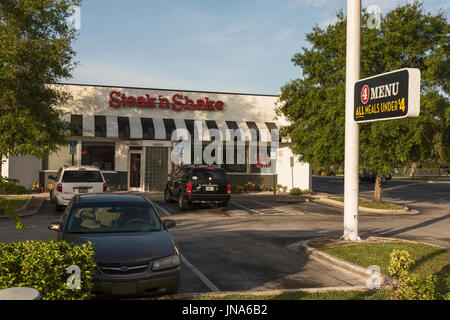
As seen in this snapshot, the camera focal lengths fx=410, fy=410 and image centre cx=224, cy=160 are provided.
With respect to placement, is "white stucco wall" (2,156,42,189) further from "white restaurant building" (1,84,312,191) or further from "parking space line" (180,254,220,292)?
"parking space line" (180,254,220,292)

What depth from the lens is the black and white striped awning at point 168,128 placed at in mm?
24484

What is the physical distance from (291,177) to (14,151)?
1824 centimetres

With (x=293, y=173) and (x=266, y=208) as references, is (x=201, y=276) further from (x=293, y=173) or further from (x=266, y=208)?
(x=293, y=173)

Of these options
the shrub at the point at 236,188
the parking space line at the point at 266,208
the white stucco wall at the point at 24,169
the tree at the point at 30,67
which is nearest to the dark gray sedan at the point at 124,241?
the tree at the point at 30,67

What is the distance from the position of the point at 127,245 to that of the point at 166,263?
66 cm

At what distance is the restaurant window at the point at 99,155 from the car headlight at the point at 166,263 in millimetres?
21137

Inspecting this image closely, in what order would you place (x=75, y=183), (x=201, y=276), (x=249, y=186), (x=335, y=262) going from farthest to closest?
1. (x=249, y=186)
2. (x=75, y=183)
3. (x=335, y=262)
4. (x=201, y=276)

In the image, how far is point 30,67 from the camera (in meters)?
16.2

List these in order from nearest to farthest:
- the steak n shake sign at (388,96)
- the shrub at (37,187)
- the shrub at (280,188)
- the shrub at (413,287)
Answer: the shrub at (413,287) → the steak n shake sign at (388,96) → the shrub at (37,187) → the shrub at (280,188)

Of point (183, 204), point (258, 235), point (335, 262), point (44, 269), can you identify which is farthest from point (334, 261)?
point (183, 204)

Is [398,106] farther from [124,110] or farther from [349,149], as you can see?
[124,110]

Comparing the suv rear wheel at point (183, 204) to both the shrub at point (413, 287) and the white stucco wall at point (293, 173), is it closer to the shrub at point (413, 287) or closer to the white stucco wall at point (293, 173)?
the white stucco wall at point (293, 173)

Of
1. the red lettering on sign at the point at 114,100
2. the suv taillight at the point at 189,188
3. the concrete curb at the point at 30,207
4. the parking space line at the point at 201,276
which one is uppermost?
the red lettering on sign at the point at 114,100
